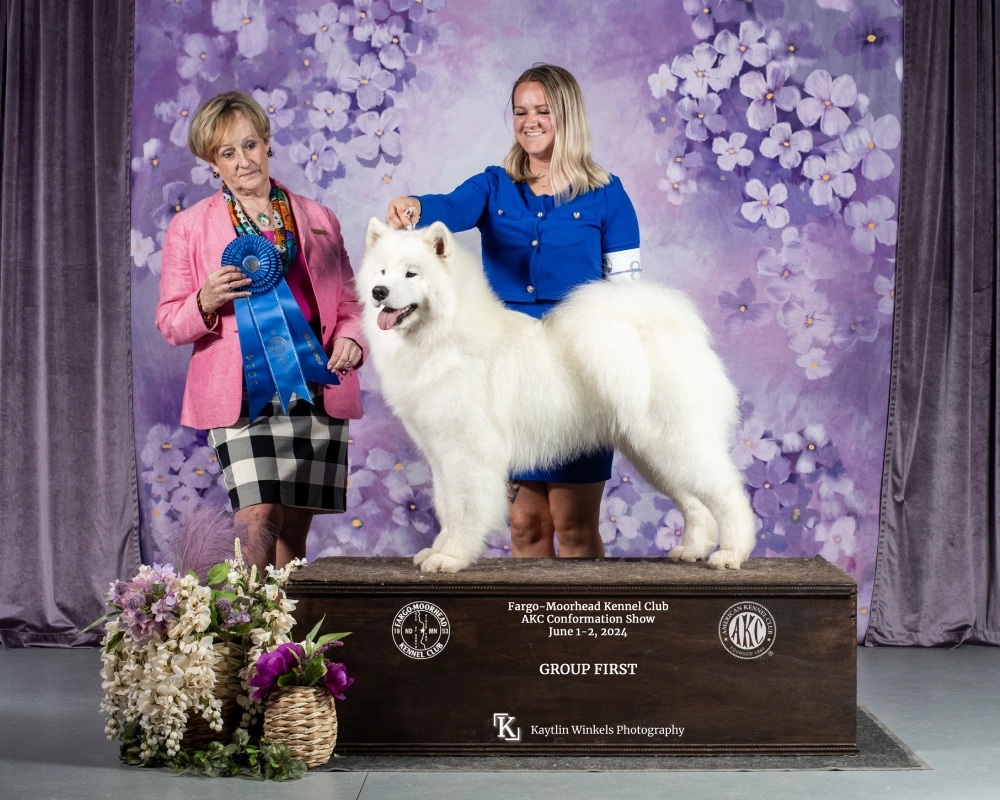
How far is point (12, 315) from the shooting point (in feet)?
15.1

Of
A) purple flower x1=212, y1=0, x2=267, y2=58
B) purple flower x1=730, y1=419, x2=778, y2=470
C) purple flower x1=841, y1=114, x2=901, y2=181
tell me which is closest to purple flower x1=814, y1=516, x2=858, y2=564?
purple flower x1=730, y1=419, x2=778, y2=470

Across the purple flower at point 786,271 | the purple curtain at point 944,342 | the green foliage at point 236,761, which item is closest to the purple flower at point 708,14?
the purple curtain at point 944,342

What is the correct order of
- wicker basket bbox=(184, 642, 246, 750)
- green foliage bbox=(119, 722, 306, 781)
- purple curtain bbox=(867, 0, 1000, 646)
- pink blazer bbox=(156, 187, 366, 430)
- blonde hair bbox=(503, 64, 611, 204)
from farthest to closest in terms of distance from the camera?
purple curtain bbox=(867, 0, 1000, 646)
pink blazer bbox=(156, 187, 366, 430)
blonde hair bbox=(503, 64, 611, 204)
wicker basket bbox=(184, 642, 246, 750)
green foliage bbox=(119, 722, 306, 781)

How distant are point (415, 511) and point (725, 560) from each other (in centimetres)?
192

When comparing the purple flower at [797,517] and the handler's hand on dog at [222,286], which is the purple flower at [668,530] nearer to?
the purple flower at [797,517]

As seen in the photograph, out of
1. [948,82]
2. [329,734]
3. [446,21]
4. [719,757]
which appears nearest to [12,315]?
[446,21]

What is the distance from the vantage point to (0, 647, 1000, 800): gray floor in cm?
257

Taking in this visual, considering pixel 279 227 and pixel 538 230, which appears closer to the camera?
pixel 538 230

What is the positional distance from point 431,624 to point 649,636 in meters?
0.61

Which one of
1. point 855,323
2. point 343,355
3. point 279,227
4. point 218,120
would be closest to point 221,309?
point 279,227

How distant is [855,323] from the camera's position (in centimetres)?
459

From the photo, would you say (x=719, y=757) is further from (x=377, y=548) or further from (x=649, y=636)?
(x=377, y=548)

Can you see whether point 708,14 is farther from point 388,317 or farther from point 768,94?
point 388,317

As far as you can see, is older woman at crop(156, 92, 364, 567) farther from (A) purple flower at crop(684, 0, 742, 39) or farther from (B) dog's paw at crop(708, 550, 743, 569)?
(A) purple flower at crop(684, 0, 742, 39)
